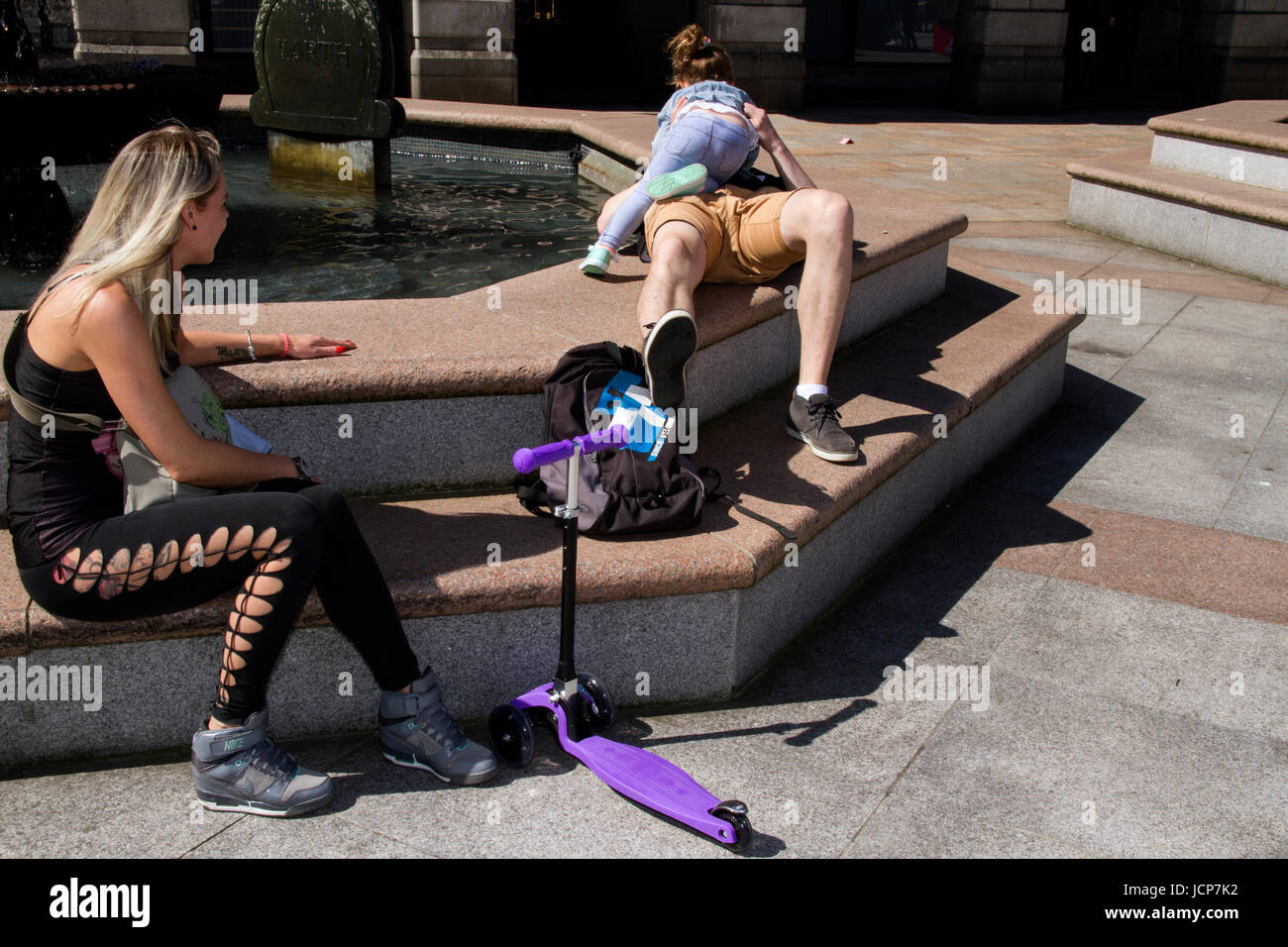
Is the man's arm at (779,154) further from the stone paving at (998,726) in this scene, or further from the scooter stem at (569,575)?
the scooter stem at (569,575)

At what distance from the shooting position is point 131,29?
13203 mm

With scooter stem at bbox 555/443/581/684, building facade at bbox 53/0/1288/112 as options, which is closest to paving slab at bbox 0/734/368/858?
scooter stem at bbox 555/443/581/684

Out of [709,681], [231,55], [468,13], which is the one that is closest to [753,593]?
[709,681]

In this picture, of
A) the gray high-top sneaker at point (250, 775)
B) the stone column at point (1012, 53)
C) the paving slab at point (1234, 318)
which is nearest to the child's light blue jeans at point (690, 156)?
the gray high-top sneaker at point (250, 775)

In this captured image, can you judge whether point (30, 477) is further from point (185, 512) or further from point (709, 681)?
point (709, 681)

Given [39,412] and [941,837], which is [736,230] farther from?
[39,412]

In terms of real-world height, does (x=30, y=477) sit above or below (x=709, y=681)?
above

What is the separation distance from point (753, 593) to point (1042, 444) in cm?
262

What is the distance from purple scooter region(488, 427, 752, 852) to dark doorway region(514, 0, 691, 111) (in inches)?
616

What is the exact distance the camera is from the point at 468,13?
47.6 ft

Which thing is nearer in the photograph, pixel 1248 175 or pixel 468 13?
pixel 1248 175

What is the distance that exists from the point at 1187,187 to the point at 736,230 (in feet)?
18.8

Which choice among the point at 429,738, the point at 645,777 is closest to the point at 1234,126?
the point at 645,777

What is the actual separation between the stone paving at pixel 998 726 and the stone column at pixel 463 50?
10.8m
